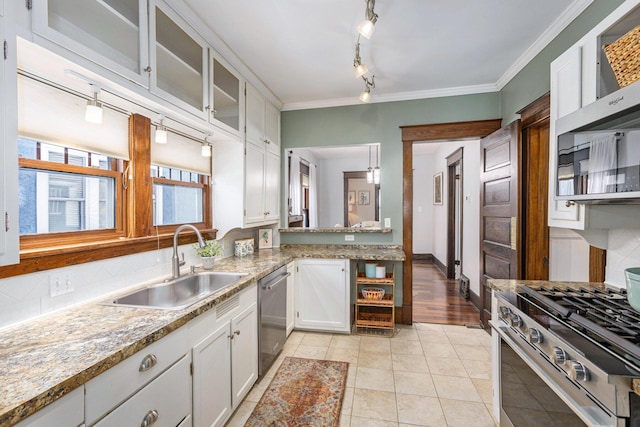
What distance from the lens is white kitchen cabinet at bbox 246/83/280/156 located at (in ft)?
9.10

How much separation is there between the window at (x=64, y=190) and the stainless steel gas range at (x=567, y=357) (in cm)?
233

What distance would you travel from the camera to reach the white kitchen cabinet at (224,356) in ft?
4.76

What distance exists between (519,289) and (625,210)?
648 mm

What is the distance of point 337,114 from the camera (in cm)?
349

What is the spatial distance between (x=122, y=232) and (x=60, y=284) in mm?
478

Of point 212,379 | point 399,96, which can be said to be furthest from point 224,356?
point 399,96

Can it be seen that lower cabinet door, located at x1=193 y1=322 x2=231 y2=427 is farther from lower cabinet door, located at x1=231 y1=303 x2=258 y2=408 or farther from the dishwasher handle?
the dishwasher handle

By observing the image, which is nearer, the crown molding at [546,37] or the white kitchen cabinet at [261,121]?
the crown molding at [546,37]

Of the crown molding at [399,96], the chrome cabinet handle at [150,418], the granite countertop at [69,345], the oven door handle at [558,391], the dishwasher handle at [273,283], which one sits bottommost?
the chrome cabinet handle at [150,418]

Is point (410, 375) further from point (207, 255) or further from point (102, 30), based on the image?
point (102, 30)

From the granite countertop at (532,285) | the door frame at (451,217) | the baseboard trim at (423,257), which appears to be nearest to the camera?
the granite countertop at (532,285)

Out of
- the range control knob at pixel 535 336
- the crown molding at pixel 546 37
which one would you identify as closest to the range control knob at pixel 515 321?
the range control knob at pixel 535 336

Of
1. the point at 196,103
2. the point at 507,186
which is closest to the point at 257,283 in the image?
the point at 196,103

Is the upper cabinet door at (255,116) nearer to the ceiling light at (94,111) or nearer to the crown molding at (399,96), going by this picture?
the crown molding at (399,96)
